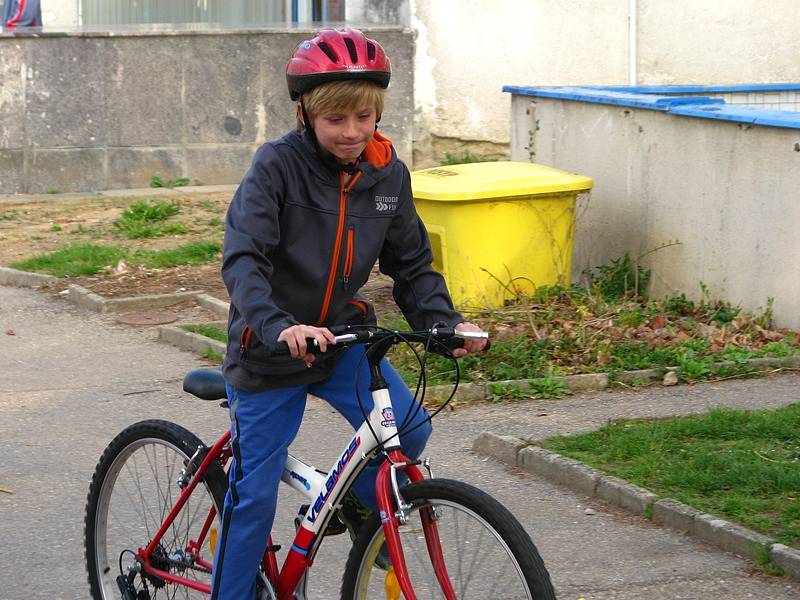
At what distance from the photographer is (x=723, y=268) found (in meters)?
8.79

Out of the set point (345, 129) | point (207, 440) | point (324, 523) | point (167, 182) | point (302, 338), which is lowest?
point (207, 440)

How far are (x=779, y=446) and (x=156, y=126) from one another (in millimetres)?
10757

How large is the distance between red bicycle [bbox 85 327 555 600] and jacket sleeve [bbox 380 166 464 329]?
0.42ft

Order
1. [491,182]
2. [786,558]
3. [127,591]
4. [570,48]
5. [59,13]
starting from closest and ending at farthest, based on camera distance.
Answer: [127,591], [786,558], [491,182], [570,48], [59,13]

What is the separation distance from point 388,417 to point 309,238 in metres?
0.52

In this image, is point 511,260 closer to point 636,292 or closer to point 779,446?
point 636,292

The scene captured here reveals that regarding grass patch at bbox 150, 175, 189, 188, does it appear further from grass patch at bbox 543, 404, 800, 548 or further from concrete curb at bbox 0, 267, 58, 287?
grass patch at bbox 543, 404, 800, 548

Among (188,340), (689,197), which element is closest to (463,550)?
(188,340)

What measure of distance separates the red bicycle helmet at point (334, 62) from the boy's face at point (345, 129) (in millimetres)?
88

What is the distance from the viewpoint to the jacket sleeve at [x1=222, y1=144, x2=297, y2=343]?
334cm

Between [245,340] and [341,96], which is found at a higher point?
[341,96]

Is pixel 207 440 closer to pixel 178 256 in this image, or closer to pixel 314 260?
pixel 314 260

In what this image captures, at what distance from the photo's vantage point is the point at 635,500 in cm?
551

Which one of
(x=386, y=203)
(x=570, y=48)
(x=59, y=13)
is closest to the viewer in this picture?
(x=386, y=203)
